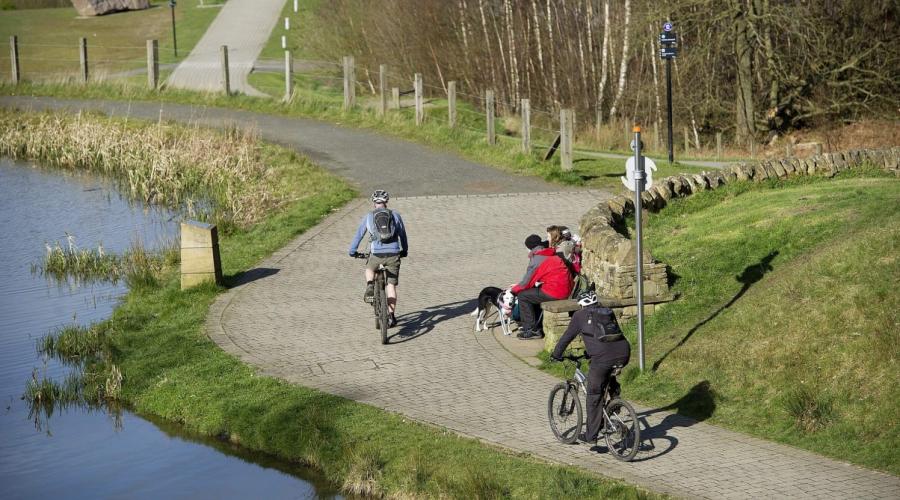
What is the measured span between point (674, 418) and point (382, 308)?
4.37 metres

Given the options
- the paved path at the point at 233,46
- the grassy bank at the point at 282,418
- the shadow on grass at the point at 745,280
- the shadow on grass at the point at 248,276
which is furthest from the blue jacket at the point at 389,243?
the paved path at the point at 233,46

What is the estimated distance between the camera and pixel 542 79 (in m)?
43.0

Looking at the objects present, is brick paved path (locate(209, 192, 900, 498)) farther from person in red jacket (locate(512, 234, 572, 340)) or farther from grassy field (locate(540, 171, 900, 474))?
person in red jacket (locate(512, 234, 572, 340))

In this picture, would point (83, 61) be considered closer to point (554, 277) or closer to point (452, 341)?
point (452, 341)

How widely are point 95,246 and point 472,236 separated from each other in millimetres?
7071

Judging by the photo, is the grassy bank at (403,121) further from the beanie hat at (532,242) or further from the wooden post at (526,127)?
the beanie hat at (532,242)

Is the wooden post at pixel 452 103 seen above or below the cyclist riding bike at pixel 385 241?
above

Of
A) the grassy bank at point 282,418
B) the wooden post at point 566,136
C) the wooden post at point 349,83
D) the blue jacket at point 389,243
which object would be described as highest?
the wooden post at point 349,83

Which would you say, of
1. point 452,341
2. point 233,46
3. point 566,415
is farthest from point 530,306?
point 233,46

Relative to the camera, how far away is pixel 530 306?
1605cm

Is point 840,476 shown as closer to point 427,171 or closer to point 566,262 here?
point 566,262

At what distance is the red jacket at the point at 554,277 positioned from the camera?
51.4ft

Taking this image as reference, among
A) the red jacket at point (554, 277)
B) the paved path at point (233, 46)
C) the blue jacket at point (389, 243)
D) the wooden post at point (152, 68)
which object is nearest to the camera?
the red jacket at point (554, 277)

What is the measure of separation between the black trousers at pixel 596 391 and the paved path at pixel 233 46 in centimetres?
3057
